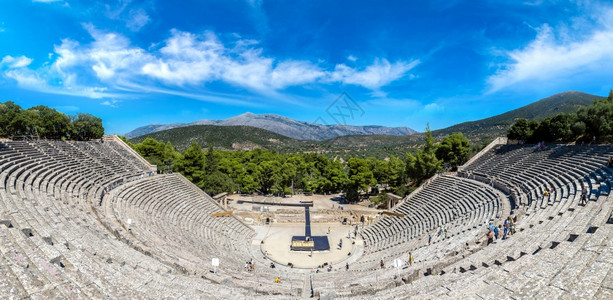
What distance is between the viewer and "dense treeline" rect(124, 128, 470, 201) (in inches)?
1436

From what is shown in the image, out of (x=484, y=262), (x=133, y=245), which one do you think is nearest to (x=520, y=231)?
(x=484, y=262)

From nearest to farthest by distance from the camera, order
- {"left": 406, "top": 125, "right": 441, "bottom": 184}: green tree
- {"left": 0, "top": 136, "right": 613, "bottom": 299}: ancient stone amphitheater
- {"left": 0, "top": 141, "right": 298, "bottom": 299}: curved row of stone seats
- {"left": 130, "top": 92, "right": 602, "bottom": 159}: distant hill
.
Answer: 1. {"left": 0, "top": 141, "right": 298, "bottom": 299}: curved row of stone seats
2. {"left": 0, "top": 136, "right": 613, "bottom": 299}: ancient stone amphitheater
3. {"left": 406, "top": 125, "right": 441, "bottom": 184}: green tree
4. {"left": 130, "top": 92, "right": 602, "bottom": 159}: distant hill

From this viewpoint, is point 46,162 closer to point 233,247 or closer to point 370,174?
point 233,247

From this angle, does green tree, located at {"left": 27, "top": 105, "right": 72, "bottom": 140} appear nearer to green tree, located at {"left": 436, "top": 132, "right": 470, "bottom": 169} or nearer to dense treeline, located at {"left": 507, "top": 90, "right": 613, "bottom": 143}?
green tree, located at {"left": 436, "top": 132, "right": 470, "bottom": 169}

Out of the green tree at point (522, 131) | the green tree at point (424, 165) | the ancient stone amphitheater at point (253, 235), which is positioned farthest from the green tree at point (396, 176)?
the green tree at point (522, 131)

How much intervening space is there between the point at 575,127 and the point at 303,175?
115 ft

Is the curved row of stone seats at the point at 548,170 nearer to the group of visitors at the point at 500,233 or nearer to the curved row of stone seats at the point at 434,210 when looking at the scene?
the curved row of stone seats at the point at 434,210

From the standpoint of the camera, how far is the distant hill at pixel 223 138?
121312 mm

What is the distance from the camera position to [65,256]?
7.76 meters

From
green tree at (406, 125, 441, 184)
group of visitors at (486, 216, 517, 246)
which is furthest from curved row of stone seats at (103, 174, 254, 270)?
green tree at (406, 125, 441, 184)

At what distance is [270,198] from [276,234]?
40.6 ft

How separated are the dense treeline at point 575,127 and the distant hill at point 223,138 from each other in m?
92.0

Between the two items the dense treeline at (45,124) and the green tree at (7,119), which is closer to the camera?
the green tree at (7,119)

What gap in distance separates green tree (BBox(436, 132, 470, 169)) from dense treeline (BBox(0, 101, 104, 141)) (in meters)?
51.2
